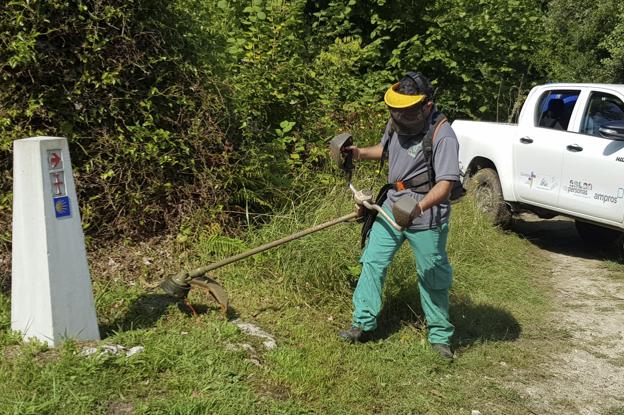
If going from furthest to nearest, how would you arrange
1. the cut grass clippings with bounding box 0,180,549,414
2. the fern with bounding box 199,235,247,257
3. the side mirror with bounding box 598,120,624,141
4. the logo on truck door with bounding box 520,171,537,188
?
the logo on truck door with bounding box 520,171,537,188, the side mirror with bounding box 598,120,624,141, the fern with bounding box 199,235,247,257, the cut grass clippings with bounding box 0,180,549,414

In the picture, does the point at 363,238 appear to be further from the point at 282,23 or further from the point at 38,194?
the point at 282,23

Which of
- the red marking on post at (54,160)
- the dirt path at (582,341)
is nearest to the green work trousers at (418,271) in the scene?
the dirt path at (582,341)

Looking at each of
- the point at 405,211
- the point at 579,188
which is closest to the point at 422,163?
the point at 405,211

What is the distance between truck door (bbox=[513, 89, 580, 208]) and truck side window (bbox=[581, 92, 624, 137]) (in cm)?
21

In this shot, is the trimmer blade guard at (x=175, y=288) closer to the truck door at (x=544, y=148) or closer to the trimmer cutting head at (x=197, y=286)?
the trimmer cutting head at (x=197, y=286)

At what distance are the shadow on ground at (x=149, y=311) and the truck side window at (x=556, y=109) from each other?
4640mm

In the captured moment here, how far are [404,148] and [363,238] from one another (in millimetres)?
691

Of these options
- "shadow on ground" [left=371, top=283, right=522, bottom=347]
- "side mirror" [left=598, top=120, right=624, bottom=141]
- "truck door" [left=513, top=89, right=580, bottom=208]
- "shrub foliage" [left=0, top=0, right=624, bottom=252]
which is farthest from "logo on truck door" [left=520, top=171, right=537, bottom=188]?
"shadow on ground" [left=371, top=283, right=522, bottom=347]

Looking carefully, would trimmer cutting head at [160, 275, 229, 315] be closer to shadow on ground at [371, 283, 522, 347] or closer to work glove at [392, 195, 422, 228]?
shadow on ground at [371, 283, 522, 347]

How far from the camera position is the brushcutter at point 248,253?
4195mm

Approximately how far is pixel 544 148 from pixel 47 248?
546 cm

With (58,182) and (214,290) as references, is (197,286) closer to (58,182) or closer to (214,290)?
(214,290)

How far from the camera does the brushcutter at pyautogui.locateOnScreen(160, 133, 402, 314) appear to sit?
165 inches

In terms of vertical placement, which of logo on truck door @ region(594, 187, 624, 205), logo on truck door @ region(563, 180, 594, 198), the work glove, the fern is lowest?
the fern
